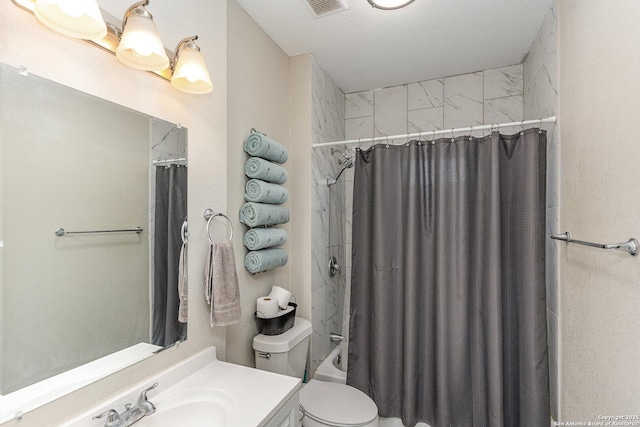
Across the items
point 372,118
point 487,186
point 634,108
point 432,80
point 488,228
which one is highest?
point 432,80

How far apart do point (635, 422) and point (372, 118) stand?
2.42m

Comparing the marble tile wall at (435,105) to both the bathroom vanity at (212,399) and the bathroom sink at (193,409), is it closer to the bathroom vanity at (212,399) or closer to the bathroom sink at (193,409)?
the bathroom vanity at (212,399)

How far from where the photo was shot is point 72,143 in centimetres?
92

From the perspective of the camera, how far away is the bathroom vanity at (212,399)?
98 cm

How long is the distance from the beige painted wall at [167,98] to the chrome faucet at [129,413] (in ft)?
0.21

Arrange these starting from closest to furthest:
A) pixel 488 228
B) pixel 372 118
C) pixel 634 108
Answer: pixel 634 108, pixel 488 228, pixel 372 118

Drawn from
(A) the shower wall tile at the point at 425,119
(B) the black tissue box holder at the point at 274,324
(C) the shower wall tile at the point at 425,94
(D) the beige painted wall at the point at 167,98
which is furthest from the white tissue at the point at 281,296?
(C) the shower wall tile at the point at 425,94

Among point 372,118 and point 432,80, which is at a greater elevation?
point 432,80

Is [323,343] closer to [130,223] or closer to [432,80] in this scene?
[130,223]

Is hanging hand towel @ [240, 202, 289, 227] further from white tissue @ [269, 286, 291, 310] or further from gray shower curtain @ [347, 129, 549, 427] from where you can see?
gray shower curtain @ [347, 129, 549, 427]

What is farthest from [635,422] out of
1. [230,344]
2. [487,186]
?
[230,344]

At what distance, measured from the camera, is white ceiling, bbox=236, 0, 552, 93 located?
1.71 meters

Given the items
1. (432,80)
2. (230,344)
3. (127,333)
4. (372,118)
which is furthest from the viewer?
(372,118)

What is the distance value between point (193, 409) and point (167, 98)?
3.79 feet
